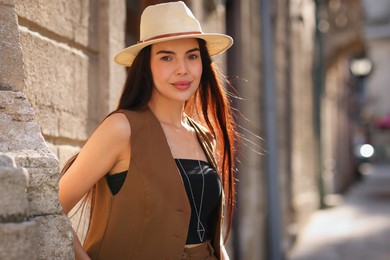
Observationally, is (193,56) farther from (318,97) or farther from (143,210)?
(318,97)

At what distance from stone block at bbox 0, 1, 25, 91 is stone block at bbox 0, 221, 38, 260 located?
2.00 feet

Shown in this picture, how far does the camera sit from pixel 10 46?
222cm

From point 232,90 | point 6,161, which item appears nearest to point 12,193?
point 6,161

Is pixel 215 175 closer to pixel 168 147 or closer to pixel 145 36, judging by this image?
pixel 168 147

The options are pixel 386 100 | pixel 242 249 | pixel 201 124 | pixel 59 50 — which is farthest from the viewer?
pixel 386 100

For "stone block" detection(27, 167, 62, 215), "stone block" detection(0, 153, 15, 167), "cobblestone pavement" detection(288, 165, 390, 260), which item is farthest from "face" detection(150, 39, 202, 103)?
"cobblestone pavement" detection(288, 165, 390, 260)

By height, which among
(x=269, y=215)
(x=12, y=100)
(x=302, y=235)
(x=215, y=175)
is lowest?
Result: (x=302, y=235)

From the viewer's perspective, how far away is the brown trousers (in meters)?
2.31

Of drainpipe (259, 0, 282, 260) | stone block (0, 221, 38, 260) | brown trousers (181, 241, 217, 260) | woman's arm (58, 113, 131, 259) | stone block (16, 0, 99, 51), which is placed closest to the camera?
stone block (0, 221, 38, 260)

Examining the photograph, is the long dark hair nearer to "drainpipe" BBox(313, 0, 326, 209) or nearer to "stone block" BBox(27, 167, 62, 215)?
"stone block" BBox(27, 167, 62, 215)

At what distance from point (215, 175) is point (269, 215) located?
21.1 feet

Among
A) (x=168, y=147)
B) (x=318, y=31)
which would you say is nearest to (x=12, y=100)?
(x=168, y=147)

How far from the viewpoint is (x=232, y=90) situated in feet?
23.8

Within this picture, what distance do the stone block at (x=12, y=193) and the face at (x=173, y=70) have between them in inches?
30.8
